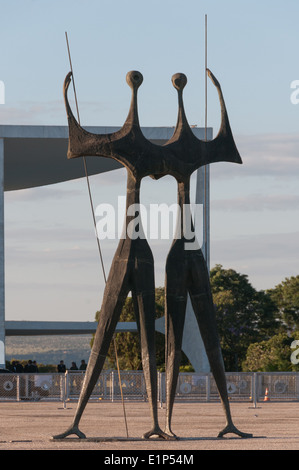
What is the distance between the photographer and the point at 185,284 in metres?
14.9

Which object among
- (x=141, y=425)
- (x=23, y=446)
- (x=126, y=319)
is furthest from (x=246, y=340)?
(x=23, y=446)

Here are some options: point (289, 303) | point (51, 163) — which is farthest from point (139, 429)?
point (289, 303)

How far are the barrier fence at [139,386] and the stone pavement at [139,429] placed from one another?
276 cm

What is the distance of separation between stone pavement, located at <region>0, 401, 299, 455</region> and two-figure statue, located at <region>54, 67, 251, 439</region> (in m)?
0.49

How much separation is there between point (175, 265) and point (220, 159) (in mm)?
1830

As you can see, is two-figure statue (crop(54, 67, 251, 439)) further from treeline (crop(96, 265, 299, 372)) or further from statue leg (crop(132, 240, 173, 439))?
treeline (crop(96, 265, 299, 372))

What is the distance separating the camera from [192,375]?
3098 cm

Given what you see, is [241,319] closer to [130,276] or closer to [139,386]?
[139,386]

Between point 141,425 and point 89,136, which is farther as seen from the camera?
point 141,425

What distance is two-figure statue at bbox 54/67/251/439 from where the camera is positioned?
14.5 metres

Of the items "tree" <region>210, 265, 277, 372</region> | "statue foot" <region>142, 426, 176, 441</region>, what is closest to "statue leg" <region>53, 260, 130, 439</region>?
"statue foot" <region>142, 426, 176, 441</region>

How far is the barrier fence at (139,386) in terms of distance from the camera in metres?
30.6

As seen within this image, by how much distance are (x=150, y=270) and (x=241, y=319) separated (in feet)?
172
